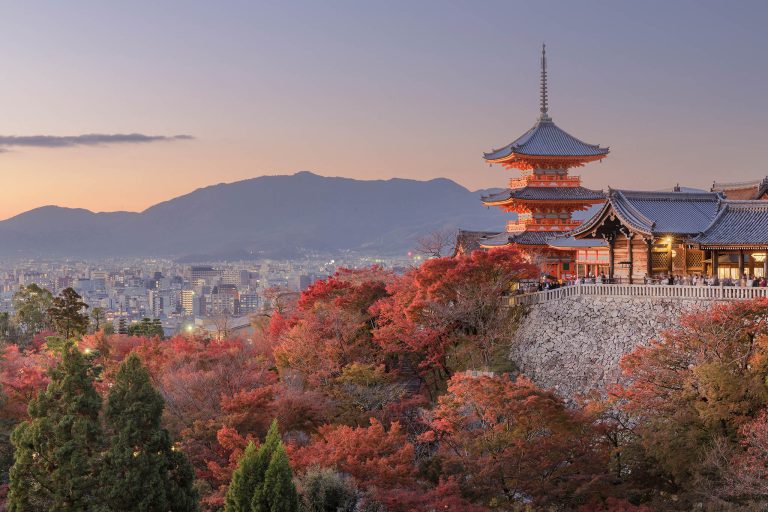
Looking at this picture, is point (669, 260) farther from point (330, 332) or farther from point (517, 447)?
point (517, 447)

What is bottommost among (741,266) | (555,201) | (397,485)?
(397,485)

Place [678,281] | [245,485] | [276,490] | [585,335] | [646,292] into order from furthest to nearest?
[678,281], [585,335], [646,292], [245,485], [276,490]

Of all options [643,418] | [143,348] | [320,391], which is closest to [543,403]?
[643,418]

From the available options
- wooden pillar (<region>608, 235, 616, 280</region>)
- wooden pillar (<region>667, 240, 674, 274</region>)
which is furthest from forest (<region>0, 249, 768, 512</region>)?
wooden pillar (<region>608, 235, 616, 280</region>)

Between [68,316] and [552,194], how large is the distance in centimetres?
2493

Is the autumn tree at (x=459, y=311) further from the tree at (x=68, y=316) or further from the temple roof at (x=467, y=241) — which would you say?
the tree at (x=68, y=316)

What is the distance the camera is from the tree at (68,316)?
148 ft

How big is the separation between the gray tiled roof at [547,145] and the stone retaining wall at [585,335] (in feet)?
41.0

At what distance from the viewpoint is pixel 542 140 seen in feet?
146

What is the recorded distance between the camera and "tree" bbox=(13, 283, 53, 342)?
52.1 m

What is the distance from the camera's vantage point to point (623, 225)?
3350 centimetres

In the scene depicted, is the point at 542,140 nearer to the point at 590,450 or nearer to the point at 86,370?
the point at 590,450

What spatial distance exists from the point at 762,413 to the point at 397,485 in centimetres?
909

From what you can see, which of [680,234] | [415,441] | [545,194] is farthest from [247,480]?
[545,194]
